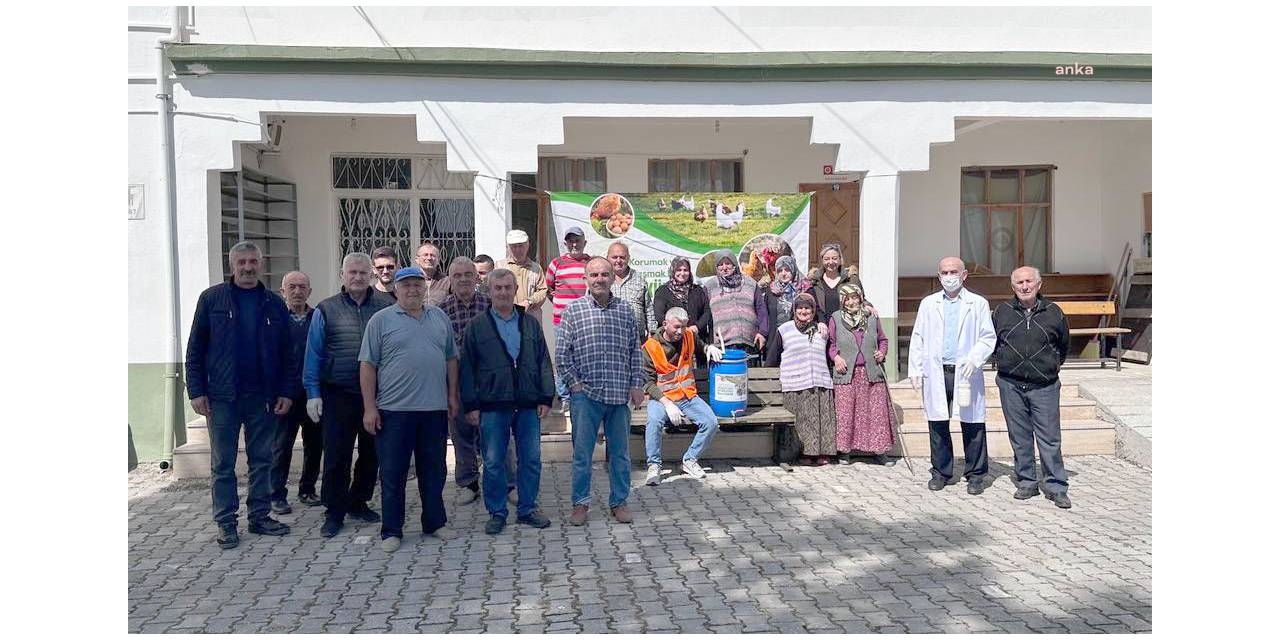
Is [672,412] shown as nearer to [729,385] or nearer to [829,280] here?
[729,385]

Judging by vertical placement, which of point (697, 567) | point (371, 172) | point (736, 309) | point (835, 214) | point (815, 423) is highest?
point (371, 172)

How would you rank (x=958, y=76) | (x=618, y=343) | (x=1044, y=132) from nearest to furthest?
(x=618, y=343) → (x=958, y=76) → (x=1044, y=132)

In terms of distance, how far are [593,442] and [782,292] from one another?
3106 mm

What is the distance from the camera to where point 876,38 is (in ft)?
32.6

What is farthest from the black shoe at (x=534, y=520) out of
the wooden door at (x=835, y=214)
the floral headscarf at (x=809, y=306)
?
the wooden door at (x=835, y=214)

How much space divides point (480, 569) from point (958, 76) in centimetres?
714

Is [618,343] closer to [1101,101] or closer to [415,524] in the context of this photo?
[415,524]

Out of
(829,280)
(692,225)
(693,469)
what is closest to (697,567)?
(693,469)

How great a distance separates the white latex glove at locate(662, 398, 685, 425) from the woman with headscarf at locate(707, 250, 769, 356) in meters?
1.00

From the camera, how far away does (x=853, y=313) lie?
26.8ft

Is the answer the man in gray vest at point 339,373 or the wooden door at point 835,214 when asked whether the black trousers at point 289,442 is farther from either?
the wooden door at point 835,214

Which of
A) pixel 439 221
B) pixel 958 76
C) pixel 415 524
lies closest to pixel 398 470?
pixel 415 524

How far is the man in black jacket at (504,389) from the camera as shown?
620 centimetres

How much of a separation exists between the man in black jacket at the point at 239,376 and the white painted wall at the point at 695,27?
13.3 ft
